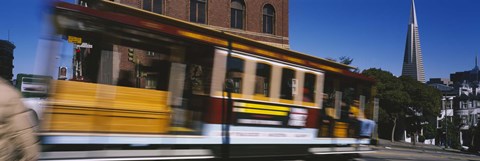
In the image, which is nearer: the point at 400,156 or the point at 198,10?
the point at 400,156

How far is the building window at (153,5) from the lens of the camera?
31.4m

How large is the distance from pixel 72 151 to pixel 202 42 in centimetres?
325

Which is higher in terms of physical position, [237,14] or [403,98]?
[237,14]

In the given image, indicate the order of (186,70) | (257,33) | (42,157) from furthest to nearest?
(257,33) < (186,70) < (42,157)

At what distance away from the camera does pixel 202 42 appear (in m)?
8.91

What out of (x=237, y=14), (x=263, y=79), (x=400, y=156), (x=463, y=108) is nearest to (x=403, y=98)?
(x=237, y=14)

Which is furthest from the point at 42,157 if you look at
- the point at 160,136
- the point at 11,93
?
the point at 11,93

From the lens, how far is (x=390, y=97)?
54.8 meters

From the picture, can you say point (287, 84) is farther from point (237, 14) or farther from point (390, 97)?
point (390, 97)

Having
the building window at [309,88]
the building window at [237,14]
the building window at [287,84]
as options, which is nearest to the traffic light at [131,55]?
the building window at [287,84]

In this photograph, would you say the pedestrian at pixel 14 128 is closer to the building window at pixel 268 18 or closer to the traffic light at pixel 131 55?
the traffic light at pixel 131 55

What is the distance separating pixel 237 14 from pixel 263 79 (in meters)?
26.0

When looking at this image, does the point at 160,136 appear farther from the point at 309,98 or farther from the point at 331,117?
the point at 331,117

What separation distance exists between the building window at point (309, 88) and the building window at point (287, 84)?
1.55 ft
